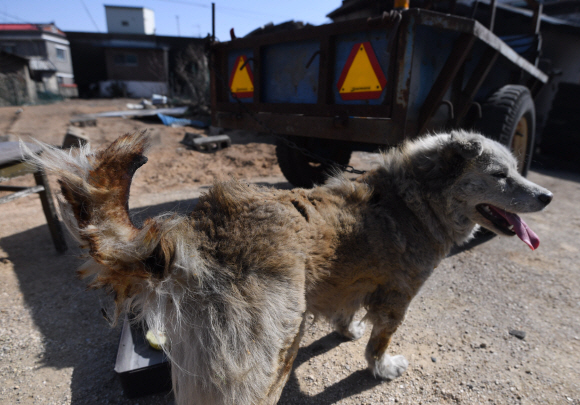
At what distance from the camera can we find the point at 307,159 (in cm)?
531

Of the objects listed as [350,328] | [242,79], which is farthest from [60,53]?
[350,328]

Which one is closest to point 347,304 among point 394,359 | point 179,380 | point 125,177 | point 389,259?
point 389,259

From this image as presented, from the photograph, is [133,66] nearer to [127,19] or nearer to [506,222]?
[127,19]

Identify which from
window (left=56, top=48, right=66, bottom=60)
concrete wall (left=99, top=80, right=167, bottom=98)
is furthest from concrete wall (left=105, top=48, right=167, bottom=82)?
window (left=56, top=48, right=66, bottom=60)

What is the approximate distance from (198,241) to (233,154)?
24.0ft

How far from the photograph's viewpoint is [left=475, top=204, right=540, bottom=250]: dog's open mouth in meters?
2.26

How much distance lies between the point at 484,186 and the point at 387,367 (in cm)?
148

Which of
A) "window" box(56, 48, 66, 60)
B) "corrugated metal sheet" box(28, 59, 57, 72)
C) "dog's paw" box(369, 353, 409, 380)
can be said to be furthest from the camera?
"window" box(56, 48, 66, 60)

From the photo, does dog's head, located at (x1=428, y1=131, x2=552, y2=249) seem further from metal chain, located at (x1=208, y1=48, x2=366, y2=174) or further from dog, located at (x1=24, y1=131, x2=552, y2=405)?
metal chain, located at (x1=208, y1=48, x2=366, y2=174)

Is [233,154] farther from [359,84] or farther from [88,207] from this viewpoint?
[88,207]

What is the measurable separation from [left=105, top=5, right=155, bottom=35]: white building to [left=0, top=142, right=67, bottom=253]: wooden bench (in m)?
39.4

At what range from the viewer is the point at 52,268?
12.0 ft

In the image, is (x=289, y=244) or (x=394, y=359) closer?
(x=289, y=244)

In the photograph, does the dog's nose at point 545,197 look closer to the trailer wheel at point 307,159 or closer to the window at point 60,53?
the trailer wheel at point 307,159
